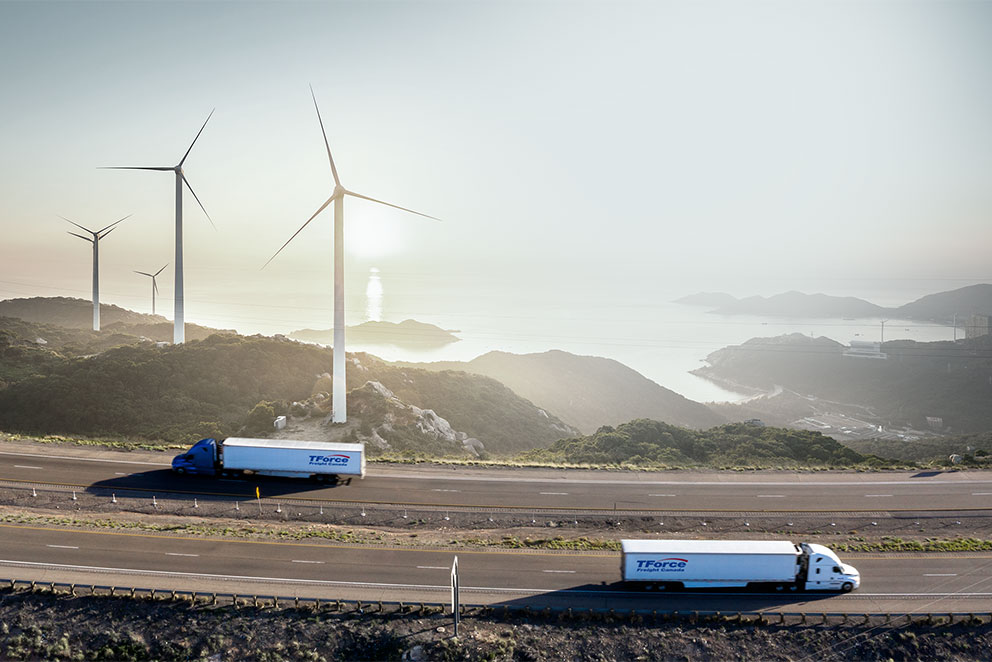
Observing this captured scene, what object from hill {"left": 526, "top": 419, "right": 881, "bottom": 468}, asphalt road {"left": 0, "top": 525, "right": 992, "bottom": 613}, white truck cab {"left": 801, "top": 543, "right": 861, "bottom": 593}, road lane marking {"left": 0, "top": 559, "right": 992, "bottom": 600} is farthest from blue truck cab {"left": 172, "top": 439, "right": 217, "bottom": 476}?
white truck cab {"left": 801, "top": 543, "right": 861, "bottom": 593}

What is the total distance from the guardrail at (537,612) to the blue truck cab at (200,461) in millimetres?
17311

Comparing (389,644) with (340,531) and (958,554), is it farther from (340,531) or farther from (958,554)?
(958,554)

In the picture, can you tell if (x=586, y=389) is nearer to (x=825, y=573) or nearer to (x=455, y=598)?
(x=825, y=573)

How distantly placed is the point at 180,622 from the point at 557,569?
2032cm

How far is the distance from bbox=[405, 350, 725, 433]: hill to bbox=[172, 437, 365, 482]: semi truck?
79746mm

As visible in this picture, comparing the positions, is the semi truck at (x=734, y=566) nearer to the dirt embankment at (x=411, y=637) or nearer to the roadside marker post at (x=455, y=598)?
the dirt embankment at (x=411, y=637)

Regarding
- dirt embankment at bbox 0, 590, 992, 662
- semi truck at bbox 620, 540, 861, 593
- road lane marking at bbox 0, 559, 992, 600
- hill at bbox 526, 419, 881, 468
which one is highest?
hill at bbox 526, 419, 881, 468

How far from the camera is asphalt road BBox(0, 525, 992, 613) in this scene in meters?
32.5

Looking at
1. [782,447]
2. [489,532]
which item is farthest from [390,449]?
[782,447]

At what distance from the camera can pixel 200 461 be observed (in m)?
49.2

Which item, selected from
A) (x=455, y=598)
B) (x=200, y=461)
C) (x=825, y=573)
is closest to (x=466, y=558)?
(x=455, y=598)

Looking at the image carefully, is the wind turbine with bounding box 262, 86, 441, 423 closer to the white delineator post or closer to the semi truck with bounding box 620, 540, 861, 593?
the white delineator post

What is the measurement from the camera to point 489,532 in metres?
40.9

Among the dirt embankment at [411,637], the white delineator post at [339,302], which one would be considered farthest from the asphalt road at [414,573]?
the white delineator post at [339,302]
